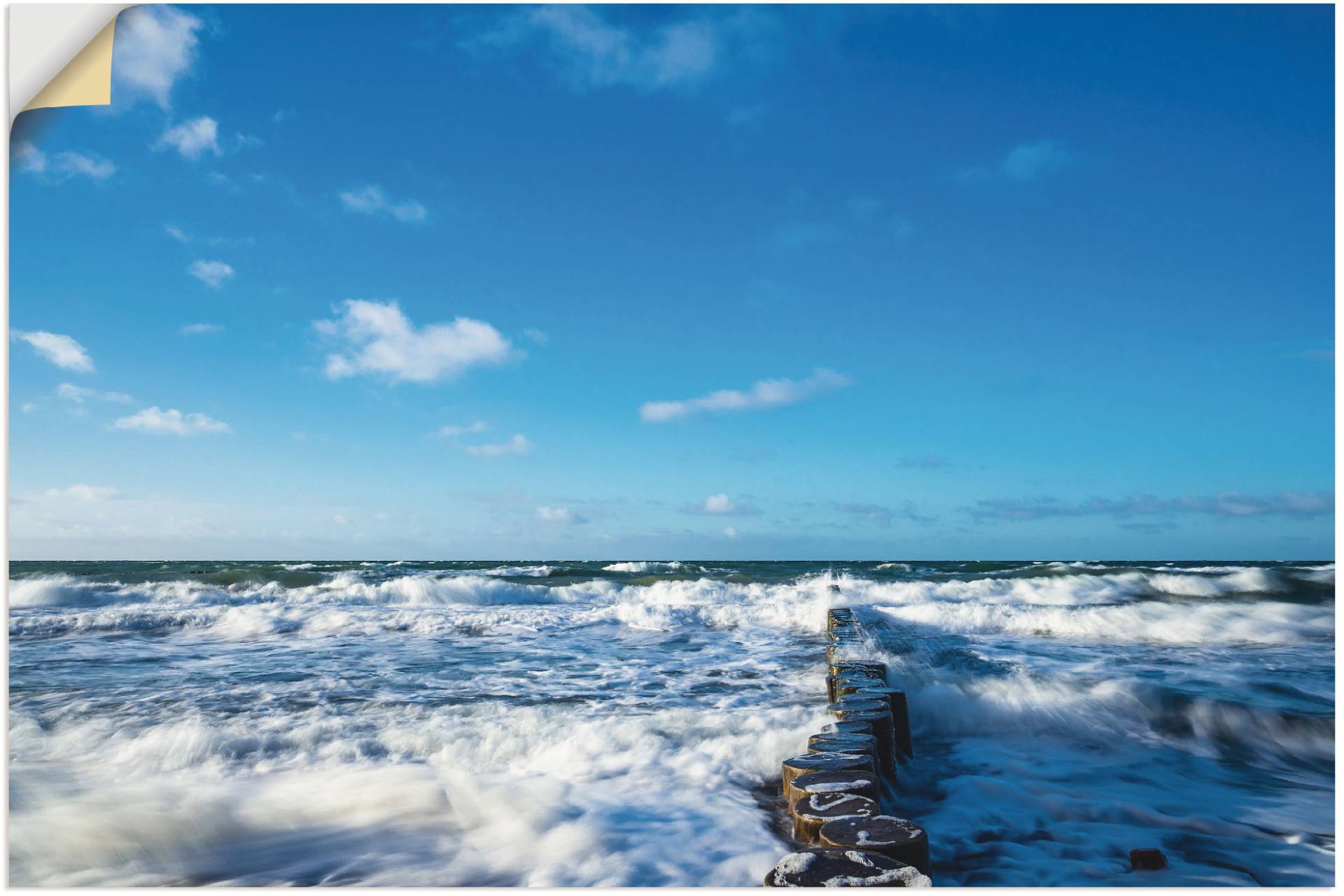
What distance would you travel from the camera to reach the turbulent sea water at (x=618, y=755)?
105 inches

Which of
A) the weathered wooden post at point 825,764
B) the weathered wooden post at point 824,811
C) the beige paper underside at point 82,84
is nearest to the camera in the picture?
the weathered wooden post at point 824,811

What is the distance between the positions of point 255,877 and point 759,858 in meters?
Answer: 1.81

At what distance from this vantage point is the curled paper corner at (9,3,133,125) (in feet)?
7.02

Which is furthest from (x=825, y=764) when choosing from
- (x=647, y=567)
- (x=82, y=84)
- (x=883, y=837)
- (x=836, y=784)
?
(x=647, y=567)

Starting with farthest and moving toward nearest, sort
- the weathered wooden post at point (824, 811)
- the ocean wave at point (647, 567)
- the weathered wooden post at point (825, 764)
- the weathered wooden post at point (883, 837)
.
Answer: the ocean wave at point (647, 567)
the weathered wooden post at point (825, 764)
the weathered wooden post at point (824, 811)
the weathered wooden post at point (883, 837)

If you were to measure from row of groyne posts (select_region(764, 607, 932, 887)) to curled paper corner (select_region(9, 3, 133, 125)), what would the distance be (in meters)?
2.99

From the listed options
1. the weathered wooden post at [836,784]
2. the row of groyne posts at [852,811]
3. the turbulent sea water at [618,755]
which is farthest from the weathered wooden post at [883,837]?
the turbulent sea water at [618,755]

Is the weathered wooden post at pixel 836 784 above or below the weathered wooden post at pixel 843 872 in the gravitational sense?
below

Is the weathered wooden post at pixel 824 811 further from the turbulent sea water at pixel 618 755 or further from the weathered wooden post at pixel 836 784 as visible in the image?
the turbulent sea water at pixel 618 755

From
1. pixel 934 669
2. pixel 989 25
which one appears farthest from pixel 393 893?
pixel 934 669

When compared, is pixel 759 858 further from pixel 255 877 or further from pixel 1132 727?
pixel 1132 727

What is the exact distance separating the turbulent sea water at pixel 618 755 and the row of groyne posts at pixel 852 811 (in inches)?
13.4

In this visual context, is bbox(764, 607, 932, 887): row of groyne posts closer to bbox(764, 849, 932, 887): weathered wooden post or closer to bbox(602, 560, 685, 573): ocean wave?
bbox(764, 849, 932, 887): weathered wooden post

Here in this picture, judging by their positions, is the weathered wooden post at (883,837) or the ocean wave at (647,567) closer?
the weathered wooden post at (883,837)
